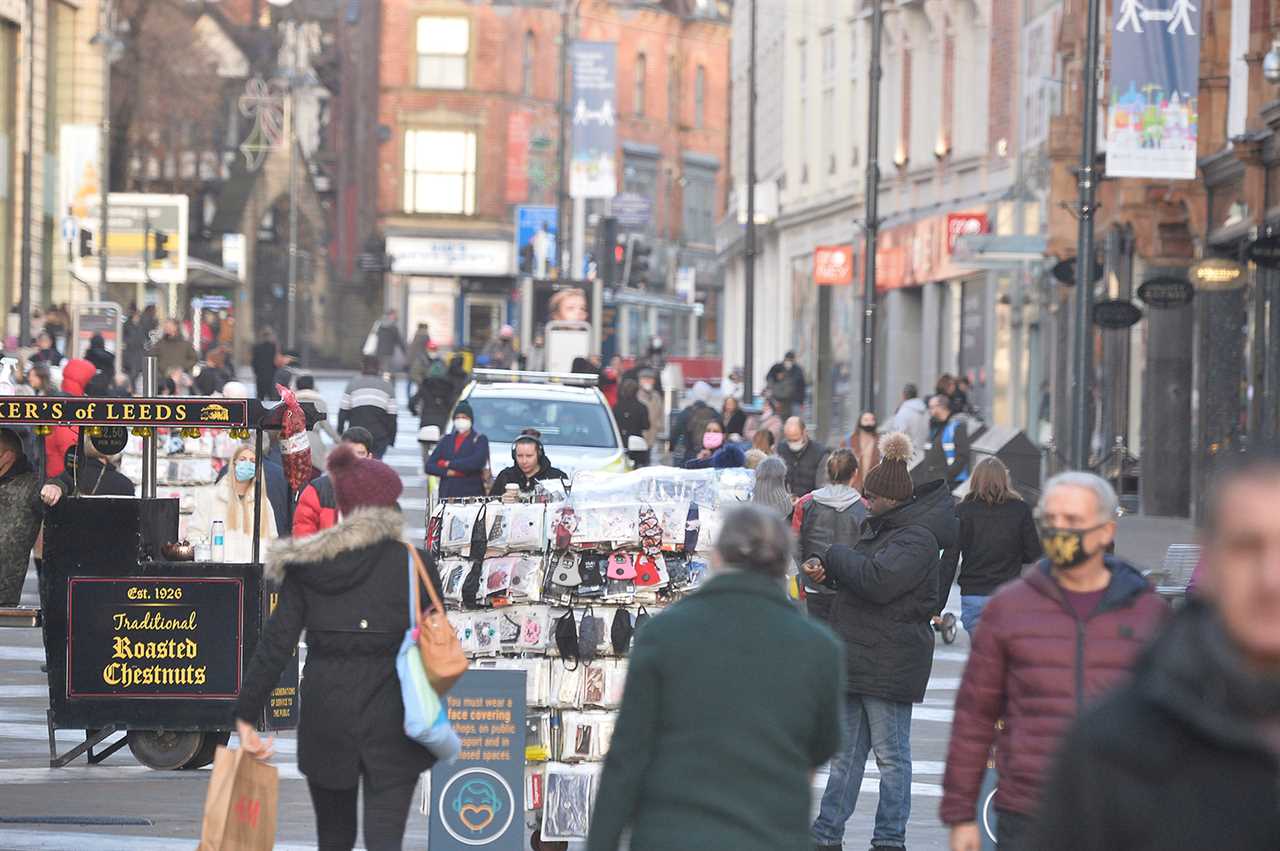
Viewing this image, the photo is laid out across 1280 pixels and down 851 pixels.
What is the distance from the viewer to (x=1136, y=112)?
24.8 metres

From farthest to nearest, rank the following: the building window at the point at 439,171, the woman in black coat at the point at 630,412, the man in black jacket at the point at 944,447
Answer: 1. the building window at the point at 439,171
2. the woman in black coat at the point at 630,412
3. the man in black jacket at the point at 944,447

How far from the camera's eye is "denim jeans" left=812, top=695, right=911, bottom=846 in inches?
398

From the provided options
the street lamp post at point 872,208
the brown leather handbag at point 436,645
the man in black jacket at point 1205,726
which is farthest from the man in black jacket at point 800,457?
the man in black jacket at point 1205,726

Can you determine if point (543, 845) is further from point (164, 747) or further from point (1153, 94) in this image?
point (1153, 94)

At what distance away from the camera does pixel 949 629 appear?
18.0 m

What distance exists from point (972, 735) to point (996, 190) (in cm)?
3642

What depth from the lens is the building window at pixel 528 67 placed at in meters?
76.6

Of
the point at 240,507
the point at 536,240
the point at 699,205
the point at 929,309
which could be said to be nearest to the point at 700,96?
the point at 699,205

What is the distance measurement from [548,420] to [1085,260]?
18.6ft

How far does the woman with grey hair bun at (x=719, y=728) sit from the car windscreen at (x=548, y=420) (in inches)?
676

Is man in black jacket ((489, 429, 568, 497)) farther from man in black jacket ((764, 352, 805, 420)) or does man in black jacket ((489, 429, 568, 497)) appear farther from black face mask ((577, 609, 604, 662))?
man in black jacket ((764, 352, 805, 420))

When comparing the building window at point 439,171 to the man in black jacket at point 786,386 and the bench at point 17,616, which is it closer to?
the man in black jacket at point 786,386

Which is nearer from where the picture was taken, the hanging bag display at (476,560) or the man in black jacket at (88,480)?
the hanging bag display at (476,560)

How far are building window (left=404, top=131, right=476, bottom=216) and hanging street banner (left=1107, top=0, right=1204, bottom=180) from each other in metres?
51.4
